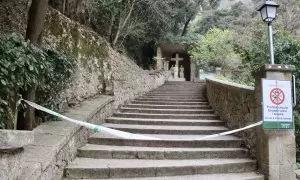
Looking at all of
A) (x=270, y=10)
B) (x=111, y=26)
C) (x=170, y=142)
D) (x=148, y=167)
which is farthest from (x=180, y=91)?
(x=148, y=167)

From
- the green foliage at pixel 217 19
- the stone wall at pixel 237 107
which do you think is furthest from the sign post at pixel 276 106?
the green foliage at pixel 217 19

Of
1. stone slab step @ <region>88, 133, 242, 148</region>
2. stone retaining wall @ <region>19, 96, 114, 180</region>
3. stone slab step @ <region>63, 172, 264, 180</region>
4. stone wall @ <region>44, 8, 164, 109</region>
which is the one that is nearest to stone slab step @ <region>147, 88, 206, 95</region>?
stone wall @ <region>44, 8, 164, 109</region>

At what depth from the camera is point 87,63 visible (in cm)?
703

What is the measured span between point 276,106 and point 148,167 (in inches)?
84.1

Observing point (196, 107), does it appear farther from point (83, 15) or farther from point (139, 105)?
point (83, 15)

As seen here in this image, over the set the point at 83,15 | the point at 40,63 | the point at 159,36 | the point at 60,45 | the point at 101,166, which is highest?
the point at 159,36

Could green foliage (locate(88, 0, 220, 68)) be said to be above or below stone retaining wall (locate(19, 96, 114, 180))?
above

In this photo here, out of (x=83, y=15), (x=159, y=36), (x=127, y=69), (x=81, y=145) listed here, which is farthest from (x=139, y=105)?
(x=159, y=36)

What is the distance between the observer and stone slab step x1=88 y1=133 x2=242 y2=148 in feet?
17.7

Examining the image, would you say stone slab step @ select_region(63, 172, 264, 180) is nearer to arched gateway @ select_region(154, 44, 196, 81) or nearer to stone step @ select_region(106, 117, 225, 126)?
stone step @ select_region(106, 117, 225, 126)

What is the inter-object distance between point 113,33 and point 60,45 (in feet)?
23.7

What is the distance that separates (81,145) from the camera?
198 inches

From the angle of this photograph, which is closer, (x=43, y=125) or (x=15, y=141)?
(x=15, y=141)

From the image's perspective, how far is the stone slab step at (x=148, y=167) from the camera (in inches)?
163
